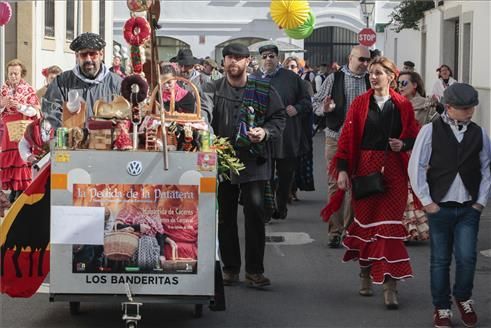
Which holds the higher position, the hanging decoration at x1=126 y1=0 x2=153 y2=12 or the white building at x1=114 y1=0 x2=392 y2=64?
the white building at x1=114 y1=0 x2=392 y2=64

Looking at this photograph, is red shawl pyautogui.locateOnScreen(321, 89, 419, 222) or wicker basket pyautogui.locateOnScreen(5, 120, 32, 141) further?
wicker basket pyautogui.locateOnScreen(5, 120, 32, 141)

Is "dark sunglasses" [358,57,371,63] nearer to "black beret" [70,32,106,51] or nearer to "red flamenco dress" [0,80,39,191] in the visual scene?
"black beret" [70,32,106,51]

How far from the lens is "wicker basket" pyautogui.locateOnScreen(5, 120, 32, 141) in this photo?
14781mm

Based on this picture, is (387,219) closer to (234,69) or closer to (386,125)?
(386,125)

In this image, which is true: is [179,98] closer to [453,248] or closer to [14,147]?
[453,248]

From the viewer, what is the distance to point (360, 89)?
1163 cm

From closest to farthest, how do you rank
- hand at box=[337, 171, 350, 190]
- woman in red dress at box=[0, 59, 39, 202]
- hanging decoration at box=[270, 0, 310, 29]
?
hand at box=[337, 171, 350, 190], woman in red dress at box=[0, 59, 39, 202], hanging decoration at box=[270, 0, 310, 29]

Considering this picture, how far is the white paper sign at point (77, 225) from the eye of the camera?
287 inches

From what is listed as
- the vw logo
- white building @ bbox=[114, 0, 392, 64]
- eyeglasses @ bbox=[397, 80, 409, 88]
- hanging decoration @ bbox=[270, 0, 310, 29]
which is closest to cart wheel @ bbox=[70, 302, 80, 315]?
the vw logo

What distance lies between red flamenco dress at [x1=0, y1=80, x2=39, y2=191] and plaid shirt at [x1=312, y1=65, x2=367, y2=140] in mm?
4411

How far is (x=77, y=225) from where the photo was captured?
7309mm

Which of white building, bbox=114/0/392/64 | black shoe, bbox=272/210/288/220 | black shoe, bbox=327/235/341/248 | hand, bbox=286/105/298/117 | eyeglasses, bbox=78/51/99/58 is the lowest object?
black shoe, bbox=327/235/341/248

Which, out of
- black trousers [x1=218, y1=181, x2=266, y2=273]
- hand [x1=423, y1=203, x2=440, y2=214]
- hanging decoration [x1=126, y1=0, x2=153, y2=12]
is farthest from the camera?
black trousers [x1=218, y1=181, x2=266, y2=273]

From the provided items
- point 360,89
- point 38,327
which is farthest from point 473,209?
point 360,89
